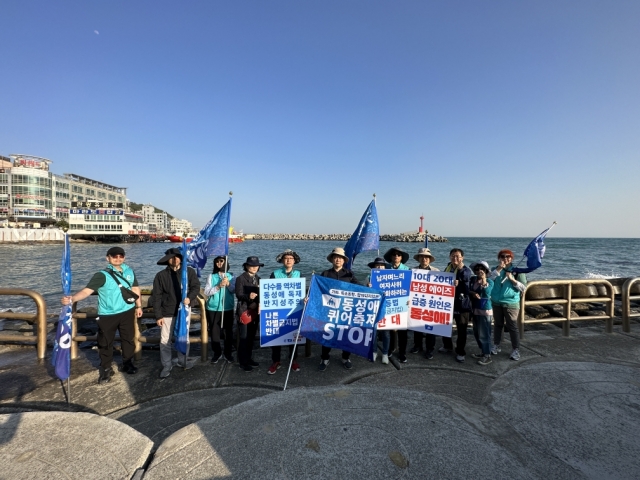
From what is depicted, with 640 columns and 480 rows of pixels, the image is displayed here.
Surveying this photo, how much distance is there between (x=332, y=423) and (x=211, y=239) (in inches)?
152

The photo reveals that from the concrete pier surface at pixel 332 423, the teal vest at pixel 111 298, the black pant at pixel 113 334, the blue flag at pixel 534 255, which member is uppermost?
the blue flag at pixel 534 255

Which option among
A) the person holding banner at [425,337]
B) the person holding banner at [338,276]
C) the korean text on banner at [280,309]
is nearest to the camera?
the korean text on banner at [280,309]

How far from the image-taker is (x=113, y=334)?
15.1 ft

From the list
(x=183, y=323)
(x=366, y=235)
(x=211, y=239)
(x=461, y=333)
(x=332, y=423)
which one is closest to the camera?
(x=332, y=423)

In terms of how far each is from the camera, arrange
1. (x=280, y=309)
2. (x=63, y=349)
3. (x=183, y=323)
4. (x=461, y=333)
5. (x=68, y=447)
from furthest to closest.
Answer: (x=461, y=333)
(x=280, y=309)
(x=183, y=323)
(x=63, y=349)
(x=68, y=447)

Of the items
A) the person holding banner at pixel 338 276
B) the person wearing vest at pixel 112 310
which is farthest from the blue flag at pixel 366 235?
the person wearing vest at pixel 112 310

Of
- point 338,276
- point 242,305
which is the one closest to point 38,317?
point 242,305

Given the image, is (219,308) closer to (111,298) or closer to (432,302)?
(111,298)

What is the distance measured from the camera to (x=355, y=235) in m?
6.65

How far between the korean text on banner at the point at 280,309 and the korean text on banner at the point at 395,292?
1.38m

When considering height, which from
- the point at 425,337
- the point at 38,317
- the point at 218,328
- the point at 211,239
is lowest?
the point at 425,337

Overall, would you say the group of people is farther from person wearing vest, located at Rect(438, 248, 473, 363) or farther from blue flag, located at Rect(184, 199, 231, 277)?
blue flag, located at Rect(184, 199, 231, 277)

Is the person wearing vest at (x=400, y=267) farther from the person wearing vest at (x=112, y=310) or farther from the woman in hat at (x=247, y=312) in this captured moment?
the person wearing vest at (x=112, y=310)

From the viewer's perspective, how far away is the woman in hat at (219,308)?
16.5 ft
